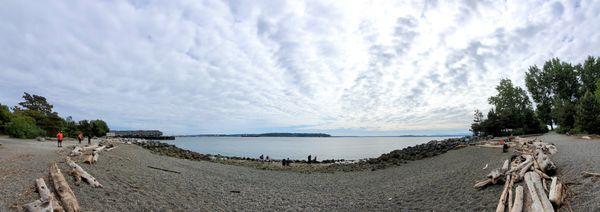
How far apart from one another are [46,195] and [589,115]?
41823 mm

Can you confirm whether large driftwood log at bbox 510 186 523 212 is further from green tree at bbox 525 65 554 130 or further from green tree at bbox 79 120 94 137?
green tree at bbox 79 120 94 137

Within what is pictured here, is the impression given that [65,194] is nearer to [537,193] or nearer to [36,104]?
[537,193]

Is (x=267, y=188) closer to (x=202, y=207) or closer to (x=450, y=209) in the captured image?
(x=202, y=207)

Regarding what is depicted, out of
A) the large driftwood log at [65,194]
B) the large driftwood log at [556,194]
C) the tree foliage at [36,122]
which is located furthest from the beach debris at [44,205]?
the tree foliage at [36,122]

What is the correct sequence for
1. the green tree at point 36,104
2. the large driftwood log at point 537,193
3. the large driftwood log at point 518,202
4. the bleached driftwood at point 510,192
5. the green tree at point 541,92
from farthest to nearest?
the green tree at point 36,104, the green tree at point 541,92, the bleached driftwood at point 510,192, the large driftwood log at point 518,202, the large driftwood log at point 537,193

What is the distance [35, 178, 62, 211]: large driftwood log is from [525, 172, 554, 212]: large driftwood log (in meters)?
10.4

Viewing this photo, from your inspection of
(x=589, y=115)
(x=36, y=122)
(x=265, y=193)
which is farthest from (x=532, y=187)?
(x=36, y=122)

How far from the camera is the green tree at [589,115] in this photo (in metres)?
31.7

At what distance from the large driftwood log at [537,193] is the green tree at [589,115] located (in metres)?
30.2

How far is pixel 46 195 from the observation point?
7.96 m

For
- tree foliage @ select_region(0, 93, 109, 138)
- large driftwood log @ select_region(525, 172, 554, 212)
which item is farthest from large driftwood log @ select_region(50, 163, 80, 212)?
tree foliage @ select_region(0, 93, 109, 138)

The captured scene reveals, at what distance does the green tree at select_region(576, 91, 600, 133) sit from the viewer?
31.7m

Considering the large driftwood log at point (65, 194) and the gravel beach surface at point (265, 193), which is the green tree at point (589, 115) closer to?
the gravel beach surface at point (265, 193)

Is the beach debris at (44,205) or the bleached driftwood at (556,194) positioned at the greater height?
the bleached driftwood at (556,194)
